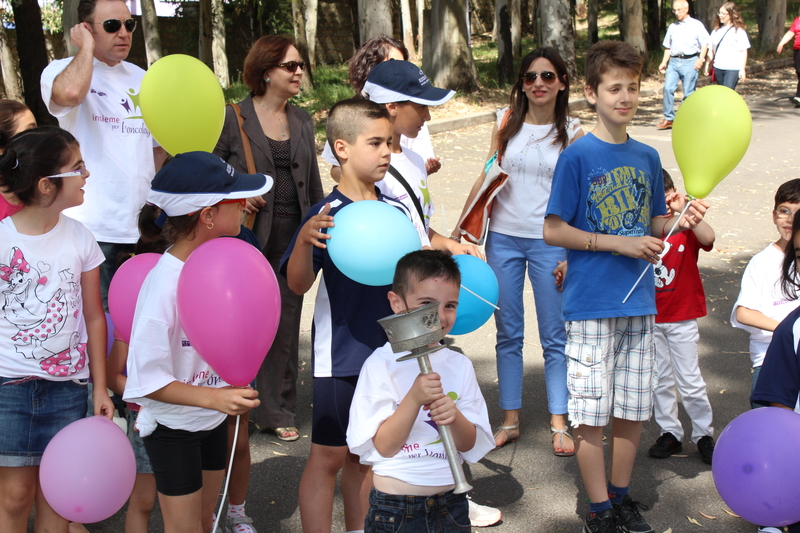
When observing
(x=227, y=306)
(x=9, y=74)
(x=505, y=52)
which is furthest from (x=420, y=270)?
(x=9, y=74)

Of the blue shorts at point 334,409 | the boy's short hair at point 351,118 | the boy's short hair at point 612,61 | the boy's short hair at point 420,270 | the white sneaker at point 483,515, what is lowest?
the white sneaker at point 483,515

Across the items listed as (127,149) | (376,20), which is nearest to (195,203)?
(127,149)

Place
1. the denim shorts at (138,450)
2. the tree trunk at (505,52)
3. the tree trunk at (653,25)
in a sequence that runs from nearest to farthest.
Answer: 1. the denim shorts at (138,450)
2. the tree trunk at (505,52)
3. the tree trunk at (653,25)

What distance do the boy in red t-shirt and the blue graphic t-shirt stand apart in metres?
0.80

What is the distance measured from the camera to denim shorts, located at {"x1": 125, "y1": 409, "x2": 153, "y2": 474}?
122 inches

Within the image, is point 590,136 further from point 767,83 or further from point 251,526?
point 767,83

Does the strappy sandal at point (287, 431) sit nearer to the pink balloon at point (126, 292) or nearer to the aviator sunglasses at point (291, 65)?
the pink balloon at point (126, 292)

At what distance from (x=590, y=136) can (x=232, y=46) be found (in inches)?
1097

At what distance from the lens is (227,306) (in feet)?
7.95

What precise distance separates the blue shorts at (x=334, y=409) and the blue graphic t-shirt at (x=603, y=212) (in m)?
1.09

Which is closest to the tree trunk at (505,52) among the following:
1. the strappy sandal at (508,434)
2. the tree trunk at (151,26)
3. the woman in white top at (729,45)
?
the woman in white top at (729,45)

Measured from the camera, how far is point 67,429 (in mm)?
2729

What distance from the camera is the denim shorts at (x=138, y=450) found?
310cm

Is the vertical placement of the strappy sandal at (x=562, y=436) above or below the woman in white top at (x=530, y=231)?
below
